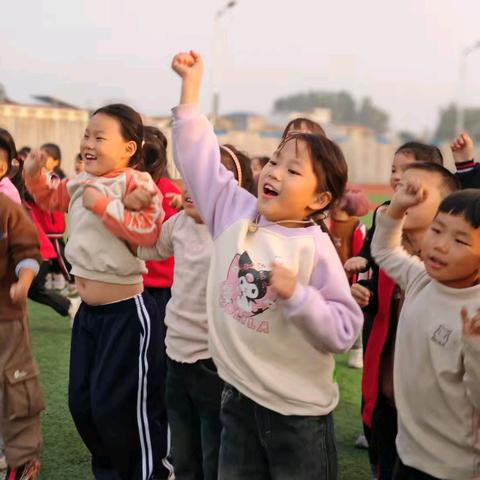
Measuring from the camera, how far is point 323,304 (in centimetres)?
206

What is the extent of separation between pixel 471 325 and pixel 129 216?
1.40 metres

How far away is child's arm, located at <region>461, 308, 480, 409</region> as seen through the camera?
1979 mm

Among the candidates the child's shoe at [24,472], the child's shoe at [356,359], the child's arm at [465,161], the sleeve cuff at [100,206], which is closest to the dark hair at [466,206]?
the sleeve cuff at [100,206]

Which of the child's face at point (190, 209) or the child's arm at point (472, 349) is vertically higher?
the child's face at point (190, 209)

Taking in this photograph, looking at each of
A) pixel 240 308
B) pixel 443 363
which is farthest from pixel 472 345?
pixel 240 308

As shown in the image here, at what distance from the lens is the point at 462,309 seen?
6.71 ft

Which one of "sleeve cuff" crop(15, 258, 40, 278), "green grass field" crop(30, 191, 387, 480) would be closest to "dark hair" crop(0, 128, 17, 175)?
"sleeve cuff" crop(15, 258, 40, 278)

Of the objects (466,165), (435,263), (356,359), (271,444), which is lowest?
(356,359)

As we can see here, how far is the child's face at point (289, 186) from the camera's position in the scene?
2.21 metres

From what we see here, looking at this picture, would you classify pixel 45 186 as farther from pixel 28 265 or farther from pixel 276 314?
pixel 276 314

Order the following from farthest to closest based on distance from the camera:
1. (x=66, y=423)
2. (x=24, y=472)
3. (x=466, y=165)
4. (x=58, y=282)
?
(x=58, y=282), (x=66, y=423), (x=466, y=165), (x=24, y=472)

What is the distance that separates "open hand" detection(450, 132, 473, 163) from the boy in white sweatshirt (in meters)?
1.62

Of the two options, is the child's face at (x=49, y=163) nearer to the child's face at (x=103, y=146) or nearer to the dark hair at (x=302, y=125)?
the child's face at (x=103, y=146)

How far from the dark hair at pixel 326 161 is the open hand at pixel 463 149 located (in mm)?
1700
